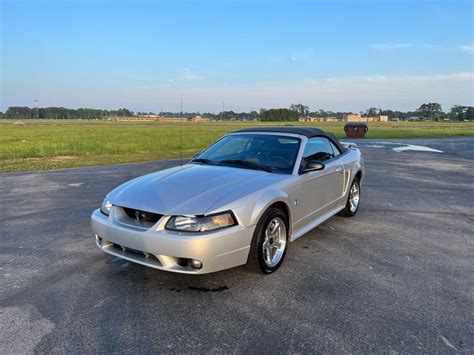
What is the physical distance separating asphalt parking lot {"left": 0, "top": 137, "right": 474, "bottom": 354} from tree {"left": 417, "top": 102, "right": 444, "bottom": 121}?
163233 millimetres

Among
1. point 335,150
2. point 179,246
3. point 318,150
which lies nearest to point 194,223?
point 179,246

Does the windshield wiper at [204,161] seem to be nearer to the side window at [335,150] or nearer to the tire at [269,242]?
the tire at [269,242]

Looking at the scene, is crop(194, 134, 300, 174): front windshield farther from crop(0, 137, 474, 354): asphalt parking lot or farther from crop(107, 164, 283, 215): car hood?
crop(0, 137, 474, 354): asphalt parking lot

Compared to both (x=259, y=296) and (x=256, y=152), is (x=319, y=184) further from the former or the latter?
(x=259, y=296)

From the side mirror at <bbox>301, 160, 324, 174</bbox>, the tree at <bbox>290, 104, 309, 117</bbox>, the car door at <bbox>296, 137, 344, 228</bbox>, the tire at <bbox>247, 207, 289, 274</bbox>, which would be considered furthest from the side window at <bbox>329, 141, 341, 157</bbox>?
the tree at <bbox>290, 104, 309, 117</bbox>

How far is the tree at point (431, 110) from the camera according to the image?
15026 centimetres

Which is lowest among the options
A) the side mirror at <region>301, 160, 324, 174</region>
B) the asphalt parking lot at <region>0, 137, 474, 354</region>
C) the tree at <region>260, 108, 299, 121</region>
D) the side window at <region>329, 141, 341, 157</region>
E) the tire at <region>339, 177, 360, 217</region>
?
the asphalt parking lot at <region>0, 137, 474, 354</region>

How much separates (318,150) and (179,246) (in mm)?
2653

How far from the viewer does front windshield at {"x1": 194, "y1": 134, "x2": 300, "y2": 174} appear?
4402 mm

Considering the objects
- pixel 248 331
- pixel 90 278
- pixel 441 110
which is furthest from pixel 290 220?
pixel 441 110

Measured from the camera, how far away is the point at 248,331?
9.20ft

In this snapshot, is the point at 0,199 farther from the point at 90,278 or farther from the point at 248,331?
the point at 248,331

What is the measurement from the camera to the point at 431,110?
152 m

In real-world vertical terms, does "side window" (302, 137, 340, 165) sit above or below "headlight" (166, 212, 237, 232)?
above
